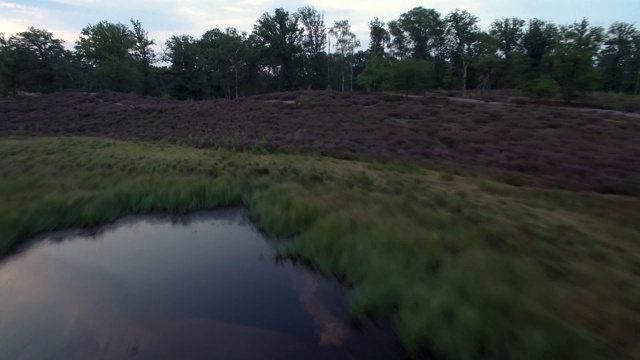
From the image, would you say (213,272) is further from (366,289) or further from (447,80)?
(447,80)

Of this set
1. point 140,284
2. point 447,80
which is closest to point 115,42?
point 447,80

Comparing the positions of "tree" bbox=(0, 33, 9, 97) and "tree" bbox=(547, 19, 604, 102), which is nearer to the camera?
"tree" bbox=(547, 19, 604, 102)

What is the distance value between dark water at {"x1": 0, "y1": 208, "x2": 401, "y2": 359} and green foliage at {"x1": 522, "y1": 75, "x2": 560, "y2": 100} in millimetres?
43571

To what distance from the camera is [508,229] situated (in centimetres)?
881

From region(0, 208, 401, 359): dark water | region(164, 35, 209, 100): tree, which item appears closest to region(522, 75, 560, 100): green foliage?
region(0, 208, 401, 359): dark water

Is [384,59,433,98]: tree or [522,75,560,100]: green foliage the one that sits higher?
[384,59,433,98]: tree

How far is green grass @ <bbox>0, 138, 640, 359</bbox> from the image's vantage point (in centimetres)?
547

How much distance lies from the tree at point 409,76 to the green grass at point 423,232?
3313cm

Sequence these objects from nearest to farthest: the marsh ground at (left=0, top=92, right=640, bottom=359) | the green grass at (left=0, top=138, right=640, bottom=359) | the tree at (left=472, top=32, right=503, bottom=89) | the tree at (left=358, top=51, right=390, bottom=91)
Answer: the green grass at (left=0, top=138, right=640, bottom=359)
the marsh ground at (left=0, top=92, right=640, bottom=359)
the tree at (left=472, top=32, right=503, bottom=89)
the tree at (left=358, top=51, right=390, bottom=91)

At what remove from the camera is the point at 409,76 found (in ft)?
154

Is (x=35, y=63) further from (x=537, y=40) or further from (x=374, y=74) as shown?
(x=537, y=40)

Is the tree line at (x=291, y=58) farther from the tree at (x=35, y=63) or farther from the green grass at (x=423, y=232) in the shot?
the green grass at (x=423, y=232)

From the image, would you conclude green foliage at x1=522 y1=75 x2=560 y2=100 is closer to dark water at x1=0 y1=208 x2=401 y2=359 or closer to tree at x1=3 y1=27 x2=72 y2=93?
dark water at x1=0 y1=208 x2=401 y2=359

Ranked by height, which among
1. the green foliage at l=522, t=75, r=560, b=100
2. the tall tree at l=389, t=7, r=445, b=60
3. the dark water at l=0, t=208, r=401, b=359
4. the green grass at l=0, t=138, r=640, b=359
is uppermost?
the tall tree at l=389, t=7, r=445, b=60
